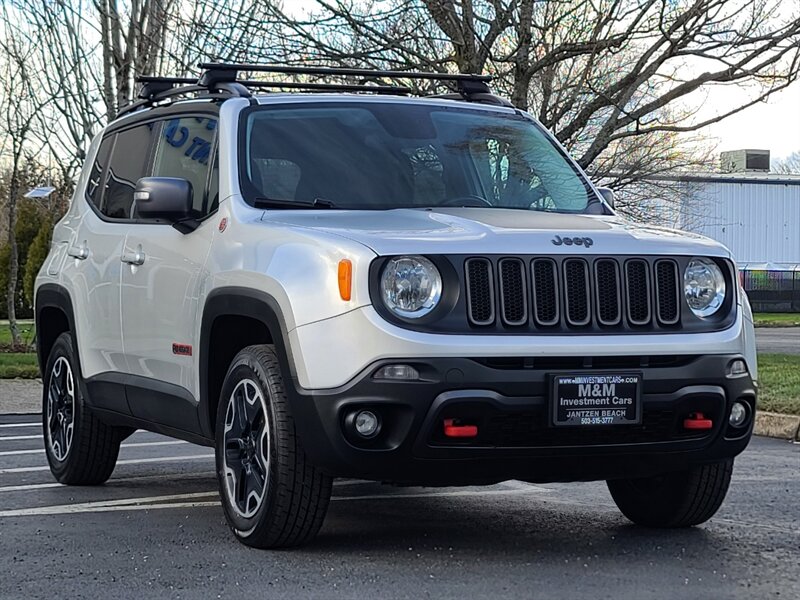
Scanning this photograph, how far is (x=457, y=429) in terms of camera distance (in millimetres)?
5359

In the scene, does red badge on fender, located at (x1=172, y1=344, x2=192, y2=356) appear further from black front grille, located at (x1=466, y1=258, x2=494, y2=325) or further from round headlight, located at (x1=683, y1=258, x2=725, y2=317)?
round headlight, located at (x1=683, y1=258, x2=725, y2=317)

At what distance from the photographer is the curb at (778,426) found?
11430mm

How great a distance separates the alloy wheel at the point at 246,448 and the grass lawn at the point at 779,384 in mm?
6953

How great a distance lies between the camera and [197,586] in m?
5.11

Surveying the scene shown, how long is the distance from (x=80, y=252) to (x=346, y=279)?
305 cm

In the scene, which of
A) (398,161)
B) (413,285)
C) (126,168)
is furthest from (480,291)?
(126,168)

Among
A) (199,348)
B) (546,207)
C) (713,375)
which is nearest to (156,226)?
(199,348)

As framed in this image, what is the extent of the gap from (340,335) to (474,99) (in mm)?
2699

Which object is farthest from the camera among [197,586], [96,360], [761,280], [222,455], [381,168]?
[761,280]

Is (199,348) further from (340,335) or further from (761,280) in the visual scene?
(761,280)

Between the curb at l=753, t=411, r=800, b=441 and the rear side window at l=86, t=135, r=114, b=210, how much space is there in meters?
6.02

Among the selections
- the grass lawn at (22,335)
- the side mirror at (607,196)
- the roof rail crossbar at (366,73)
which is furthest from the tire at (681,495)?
the grass lawn at (22,335)

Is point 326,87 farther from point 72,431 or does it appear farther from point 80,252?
point 72,431

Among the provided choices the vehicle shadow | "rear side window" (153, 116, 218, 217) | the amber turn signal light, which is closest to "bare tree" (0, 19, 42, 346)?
"rear side window" (153, 116, 218, 217)
